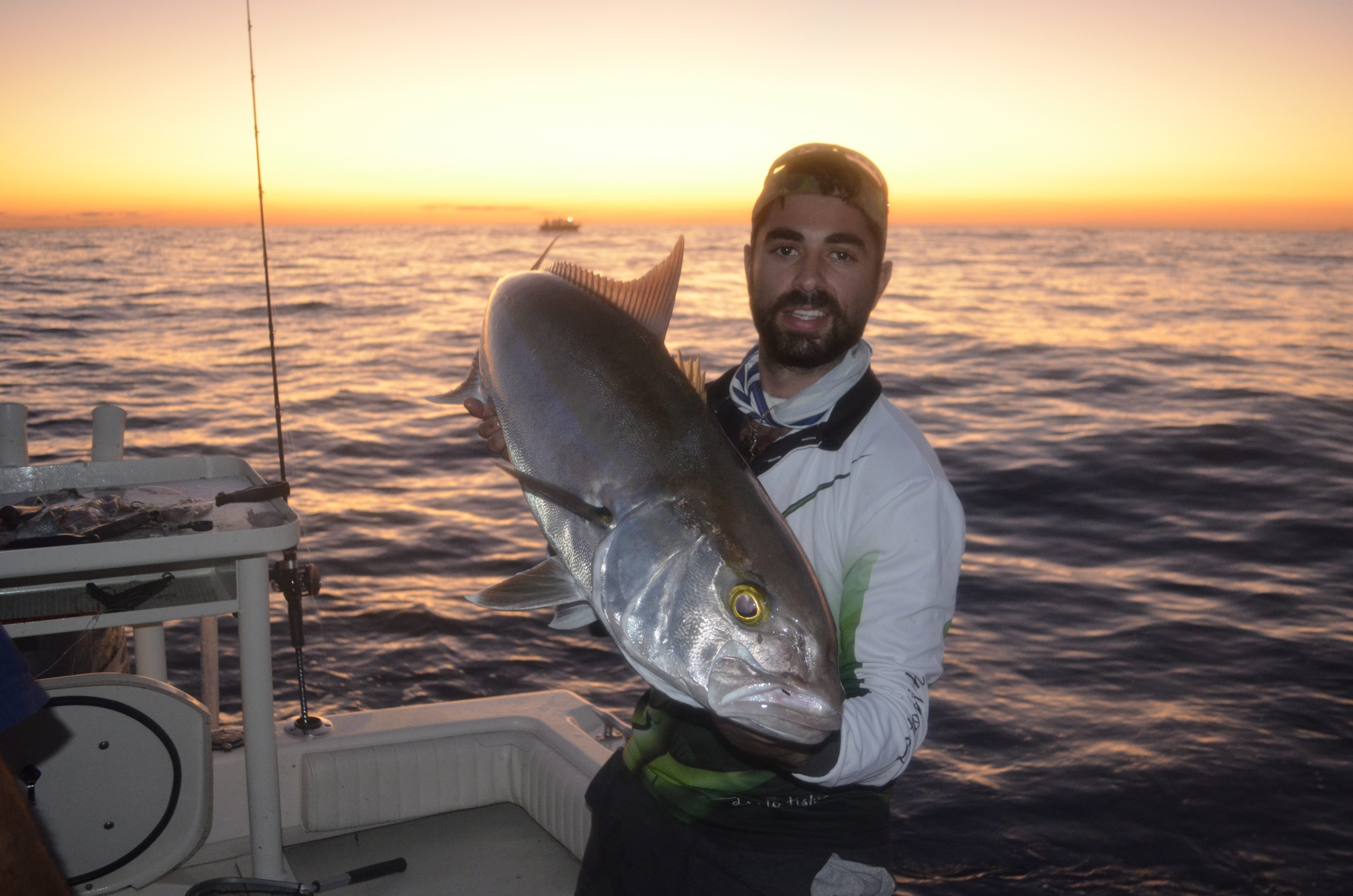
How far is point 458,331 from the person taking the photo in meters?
27.6

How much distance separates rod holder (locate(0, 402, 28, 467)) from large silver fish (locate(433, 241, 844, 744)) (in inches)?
97.2

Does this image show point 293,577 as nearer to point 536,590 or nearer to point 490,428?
point 490,428

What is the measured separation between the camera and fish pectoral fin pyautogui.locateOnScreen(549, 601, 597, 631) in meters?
1.97

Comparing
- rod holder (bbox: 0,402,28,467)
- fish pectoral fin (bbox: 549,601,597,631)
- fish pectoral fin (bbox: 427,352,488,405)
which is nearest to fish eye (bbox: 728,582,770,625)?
fish pectoral fin (bbox: 549,601,597,631)

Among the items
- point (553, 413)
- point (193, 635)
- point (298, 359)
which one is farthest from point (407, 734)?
point (298, 359)

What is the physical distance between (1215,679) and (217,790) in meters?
7.62

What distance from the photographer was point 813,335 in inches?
96.7

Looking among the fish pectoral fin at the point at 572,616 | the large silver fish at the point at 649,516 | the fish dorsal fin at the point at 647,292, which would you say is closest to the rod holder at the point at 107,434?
the large silver fish at the point at 649,516

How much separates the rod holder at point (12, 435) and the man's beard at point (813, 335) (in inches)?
115

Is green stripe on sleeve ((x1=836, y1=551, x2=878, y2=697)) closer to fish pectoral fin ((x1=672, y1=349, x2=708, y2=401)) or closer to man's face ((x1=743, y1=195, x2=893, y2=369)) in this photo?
fish pectoral fin ((x1=672, y1=349, x2=708, y2=401))

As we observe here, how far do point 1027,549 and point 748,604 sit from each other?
9974 mm

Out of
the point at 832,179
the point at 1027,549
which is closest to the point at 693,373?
the point at 832,179

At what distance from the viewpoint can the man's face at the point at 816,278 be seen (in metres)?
2.44

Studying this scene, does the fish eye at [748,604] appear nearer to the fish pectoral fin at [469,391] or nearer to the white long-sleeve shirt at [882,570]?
the white long-sleeve shirt at [882,570]
